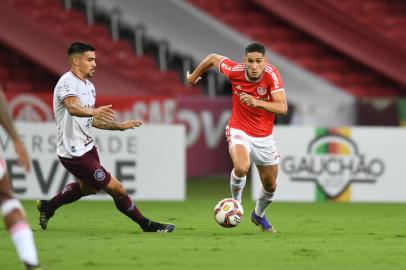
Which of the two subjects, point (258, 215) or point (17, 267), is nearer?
point (17, 267)

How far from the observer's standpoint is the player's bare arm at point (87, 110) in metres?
8.99

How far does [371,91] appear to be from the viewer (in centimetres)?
2064

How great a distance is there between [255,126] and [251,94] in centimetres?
31

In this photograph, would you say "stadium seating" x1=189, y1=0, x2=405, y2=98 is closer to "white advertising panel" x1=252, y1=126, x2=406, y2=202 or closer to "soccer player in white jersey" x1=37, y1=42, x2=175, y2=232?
"white advertising panel" x1=252, y1=126, x2=406, y2=202

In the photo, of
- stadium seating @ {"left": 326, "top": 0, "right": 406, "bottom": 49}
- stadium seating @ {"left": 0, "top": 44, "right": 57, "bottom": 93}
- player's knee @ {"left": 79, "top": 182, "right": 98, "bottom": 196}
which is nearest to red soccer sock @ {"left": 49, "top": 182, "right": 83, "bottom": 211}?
player's knee @ {"left": 79, "top": 182, "right": 98, "bottom": 196}

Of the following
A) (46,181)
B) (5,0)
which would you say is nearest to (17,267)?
(46,181)

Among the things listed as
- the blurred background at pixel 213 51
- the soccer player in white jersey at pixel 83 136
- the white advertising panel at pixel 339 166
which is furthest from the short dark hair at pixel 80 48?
the blurred background at pixel 213 51

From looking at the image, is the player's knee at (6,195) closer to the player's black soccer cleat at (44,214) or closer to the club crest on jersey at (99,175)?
the club crest on jersey at (99,175)

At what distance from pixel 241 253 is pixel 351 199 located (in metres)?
6.72

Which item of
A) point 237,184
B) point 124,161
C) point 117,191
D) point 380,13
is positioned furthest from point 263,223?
point 380,13

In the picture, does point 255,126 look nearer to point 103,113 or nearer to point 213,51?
point 103,113

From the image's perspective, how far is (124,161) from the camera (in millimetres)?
14289

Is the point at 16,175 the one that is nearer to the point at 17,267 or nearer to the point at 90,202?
the point at 90,202

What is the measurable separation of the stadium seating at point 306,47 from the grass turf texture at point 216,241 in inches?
295
